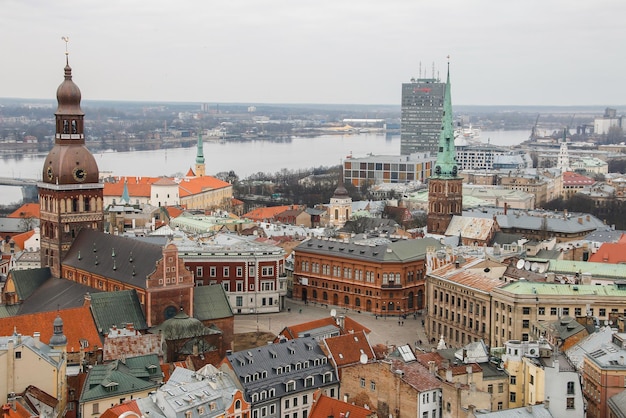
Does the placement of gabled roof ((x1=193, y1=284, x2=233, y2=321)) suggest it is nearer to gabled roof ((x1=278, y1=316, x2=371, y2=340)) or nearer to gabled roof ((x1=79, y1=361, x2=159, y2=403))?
gabled roof ((x1=278, y1=316, x2=371, y2=340))

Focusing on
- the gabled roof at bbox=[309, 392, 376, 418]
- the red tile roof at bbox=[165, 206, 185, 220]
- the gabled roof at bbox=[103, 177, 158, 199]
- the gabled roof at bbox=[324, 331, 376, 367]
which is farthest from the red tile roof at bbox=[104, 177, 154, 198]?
the gabled roof at bbox=[309, 392, 376, 418]

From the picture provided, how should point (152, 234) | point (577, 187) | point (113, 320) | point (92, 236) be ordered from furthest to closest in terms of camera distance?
point (577, 187) < point (152, 234) < point (92, 236) < point (113, 320)

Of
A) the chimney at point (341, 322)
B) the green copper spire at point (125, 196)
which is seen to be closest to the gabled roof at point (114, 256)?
the chimney at point (341, 322)

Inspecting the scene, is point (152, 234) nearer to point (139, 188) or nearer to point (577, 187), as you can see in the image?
point (139, 188)

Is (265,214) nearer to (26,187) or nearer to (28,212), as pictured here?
(28,212)

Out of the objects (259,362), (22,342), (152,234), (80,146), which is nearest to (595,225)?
(152,234)

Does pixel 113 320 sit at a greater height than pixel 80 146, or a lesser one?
lesser

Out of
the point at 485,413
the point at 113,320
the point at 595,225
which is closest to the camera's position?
the point at 485,413
